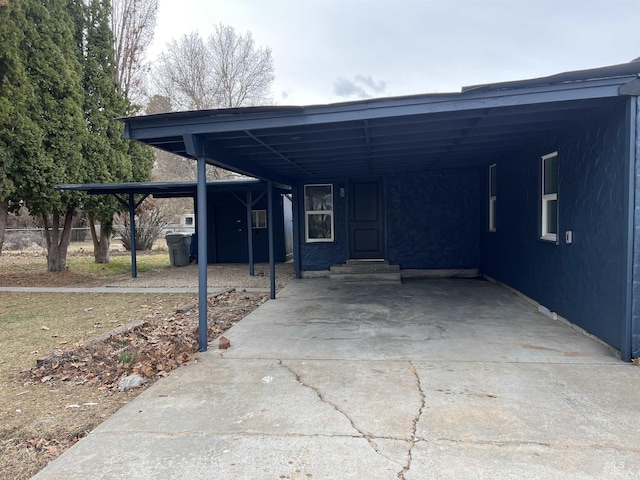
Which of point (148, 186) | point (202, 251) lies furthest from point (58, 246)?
point (202, 251)

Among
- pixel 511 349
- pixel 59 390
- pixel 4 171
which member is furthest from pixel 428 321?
pixel 4 171

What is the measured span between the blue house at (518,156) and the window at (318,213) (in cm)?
73

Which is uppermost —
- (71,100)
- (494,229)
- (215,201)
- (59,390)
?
(71,100)

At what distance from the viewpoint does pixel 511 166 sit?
713 cm

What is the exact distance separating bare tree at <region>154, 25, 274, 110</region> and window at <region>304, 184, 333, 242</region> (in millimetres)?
14235

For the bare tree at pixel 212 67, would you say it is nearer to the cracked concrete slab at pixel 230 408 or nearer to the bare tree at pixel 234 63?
the bare tree at pixel 234 63

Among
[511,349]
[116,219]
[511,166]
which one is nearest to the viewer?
[511,349]

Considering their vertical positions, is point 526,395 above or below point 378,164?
below

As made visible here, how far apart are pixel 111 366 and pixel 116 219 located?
18468 millimetres

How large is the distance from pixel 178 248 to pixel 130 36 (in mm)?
8346

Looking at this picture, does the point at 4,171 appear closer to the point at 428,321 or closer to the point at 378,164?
the point at 378,164

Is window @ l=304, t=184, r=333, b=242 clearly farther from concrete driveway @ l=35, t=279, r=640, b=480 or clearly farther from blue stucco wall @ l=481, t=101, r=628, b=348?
concrete driveway @ l=35, t=279, r=640, b=480

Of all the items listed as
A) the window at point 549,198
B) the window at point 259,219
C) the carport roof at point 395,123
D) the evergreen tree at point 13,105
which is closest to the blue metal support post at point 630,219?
the carport roof at point 395,123

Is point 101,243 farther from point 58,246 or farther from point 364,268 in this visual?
point 364,268
